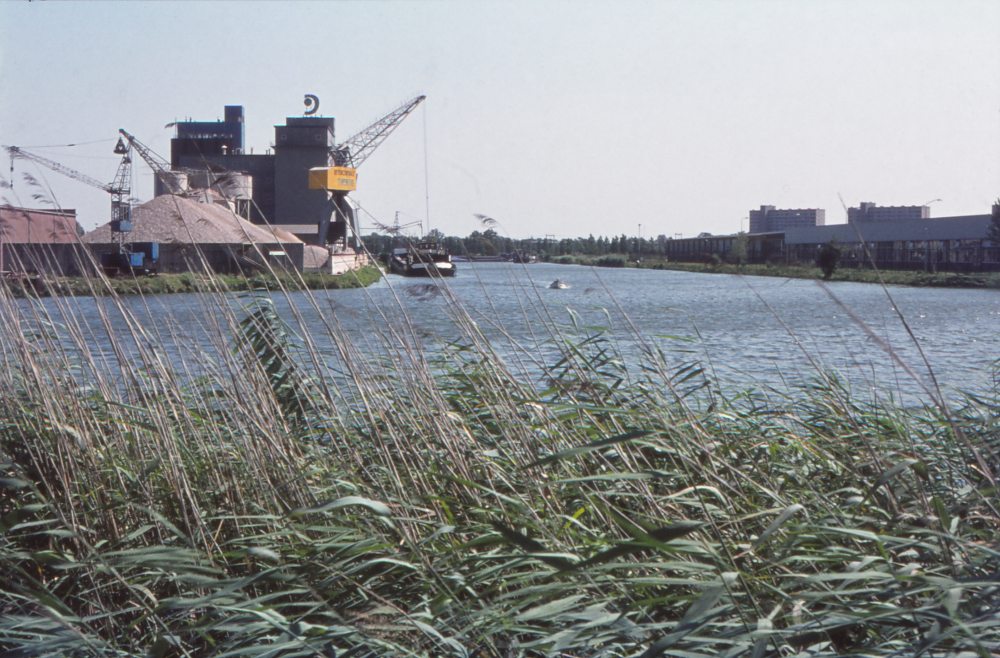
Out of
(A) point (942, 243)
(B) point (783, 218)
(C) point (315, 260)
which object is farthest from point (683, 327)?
(A) point (942, 243)

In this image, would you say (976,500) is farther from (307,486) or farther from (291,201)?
(291,201)

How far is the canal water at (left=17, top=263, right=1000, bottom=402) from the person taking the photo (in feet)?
8.94

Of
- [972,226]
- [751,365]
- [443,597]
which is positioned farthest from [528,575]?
[972,226]

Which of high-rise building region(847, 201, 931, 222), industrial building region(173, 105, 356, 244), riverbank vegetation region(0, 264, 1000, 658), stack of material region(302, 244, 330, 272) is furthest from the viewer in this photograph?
industrial building region(173, 105, 356, 244)

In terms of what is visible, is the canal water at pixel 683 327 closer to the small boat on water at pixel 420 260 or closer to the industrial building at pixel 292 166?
the small boat on water at pixel 420 260

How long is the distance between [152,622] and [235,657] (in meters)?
0.36

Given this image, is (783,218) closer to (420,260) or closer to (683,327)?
(683,327)

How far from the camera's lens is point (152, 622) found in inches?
77.5

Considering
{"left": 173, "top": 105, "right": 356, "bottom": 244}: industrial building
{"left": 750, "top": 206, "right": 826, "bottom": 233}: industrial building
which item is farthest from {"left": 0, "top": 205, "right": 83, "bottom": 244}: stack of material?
{"left": 173, "top": 105, "right": 356, "bottom": 244}: industrial building

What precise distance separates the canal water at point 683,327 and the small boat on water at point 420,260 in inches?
3.8

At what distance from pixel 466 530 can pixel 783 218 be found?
6.00 meters

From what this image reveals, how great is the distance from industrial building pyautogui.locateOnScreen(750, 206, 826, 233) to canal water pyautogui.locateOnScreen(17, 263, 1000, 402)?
32.3 inches

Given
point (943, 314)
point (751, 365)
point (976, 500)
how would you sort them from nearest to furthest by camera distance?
point (976, 500), point (751, 365), point (943, 314)

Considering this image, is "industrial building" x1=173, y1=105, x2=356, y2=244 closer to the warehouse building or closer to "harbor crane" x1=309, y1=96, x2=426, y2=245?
"harbor crane" x1=309, y1=96, x2=426, y2=245
